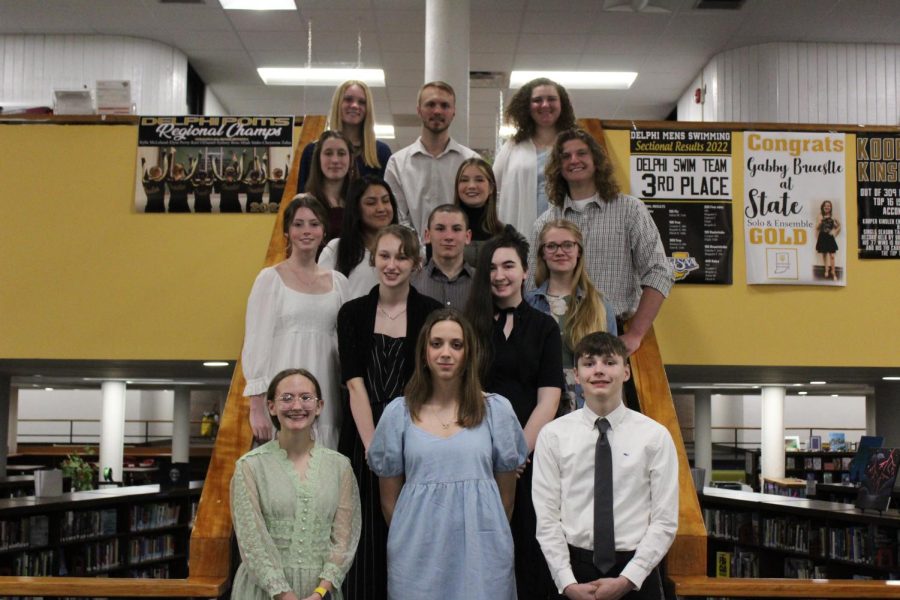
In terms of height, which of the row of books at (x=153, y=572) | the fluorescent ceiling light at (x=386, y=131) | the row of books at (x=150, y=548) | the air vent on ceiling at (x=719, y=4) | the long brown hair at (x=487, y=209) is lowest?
the row of books at (x=153, y=572)

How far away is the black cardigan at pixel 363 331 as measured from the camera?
317 cm

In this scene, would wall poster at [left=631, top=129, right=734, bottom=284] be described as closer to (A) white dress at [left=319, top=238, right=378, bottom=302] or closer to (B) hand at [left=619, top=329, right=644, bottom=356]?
(B) hand at [left=619, top=329, right=644, bottom=356]

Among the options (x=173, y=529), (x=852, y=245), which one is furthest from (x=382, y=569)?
(x=173, y=529)

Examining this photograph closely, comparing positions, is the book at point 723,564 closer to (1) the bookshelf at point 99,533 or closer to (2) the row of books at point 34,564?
(1) the bookshelf at point 99,533

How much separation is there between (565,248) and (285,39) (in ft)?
25.0

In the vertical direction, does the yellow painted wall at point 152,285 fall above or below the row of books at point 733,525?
above

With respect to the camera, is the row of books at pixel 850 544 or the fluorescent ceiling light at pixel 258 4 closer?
the row of books at pixel 850 544

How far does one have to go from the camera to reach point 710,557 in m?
10.4

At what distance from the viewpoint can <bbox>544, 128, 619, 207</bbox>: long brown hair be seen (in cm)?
387

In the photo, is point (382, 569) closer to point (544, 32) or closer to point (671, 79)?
point (544, 32)

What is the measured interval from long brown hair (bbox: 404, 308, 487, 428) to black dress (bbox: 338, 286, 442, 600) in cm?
23

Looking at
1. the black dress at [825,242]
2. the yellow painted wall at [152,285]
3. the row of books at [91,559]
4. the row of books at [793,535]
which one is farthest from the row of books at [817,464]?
the black dress at [825,242]

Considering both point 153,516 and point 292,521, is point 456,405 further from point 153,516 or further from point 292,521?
point 153,516

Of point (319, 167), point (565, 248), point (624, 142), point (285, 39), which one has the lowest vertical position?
point (565, 248)
